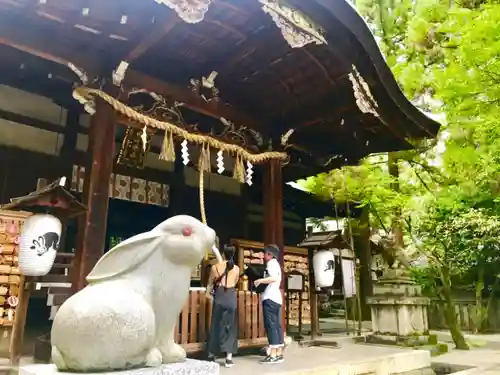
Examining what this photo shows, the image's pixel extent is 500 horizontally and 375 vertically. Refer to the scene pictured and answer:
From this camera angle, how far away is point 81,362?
3350mm

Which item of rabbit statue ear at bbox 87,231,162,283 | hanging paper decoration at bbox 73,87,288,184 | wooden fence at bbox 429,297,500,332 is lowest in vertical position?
wooden fence at bbox 429,297,500,332

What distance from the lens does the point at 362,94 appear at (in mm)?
6449

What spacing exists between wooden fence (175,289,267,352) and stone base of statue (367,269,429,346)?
465 centimetres

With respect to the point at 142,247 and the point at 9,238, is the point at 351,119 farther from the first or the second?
the point at 9,238

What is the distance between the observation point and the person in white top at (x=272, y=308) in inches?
247

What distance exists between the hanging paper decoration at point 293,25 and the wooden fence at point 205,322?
12.7ft

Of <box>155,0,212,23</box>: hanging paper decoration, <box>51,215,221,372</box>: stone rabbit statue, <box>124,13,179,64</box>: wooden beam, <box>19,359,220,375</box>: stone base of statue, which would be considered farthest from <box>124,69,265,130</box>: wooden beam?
<box>19,359,220,375</box>: stone base of statue

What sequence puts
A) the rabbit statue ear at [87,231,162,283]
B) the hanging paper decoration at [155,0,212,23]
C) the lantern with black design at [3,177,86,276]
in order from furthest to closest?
the lantern with black design at [3,177,86,276]
the hanging paper decoration at [155,0,212,23]
the rabbit statue ear at [87,231,162,283]

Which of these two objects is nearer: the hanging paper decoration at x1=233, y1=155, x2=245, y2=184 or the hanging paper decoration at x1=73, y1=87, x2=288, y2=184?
the hanging paper decoration at x1=73, y1=87, x2=288, y2=184

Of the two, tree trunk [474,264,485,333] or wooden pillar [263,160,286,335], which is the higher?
wooden pillar [263,160,286,335]

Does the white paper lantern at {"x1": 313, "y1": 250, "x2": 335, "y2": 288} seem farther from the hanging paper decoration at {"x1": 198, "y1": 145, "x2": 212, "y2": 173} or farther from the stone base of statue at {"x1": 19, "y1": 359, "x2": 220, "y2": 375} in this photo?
the stone base of statue at {"x1": 19, "y1": 359, "x2": 220, "y2": 375}

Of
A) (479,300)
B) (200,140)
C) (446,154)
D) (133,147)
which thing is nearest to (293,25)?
(200,140)

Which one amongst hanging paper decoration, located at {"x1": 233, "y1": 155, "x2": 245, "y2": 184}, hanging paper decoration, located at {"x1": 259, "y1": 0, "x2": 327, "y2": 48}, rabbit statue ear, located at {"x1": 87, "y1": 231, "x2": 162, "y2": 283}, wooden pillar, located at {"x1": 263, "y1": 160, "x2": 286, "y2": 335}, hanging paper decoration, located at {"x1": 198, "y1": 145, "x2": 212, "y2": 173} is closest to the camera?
rabbit statue ear, located at {"x1": 87, "y1": 231, "x2": 162, "y2": 283}

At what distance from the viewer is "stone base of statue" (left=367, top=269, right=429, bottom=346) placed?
405 inches
